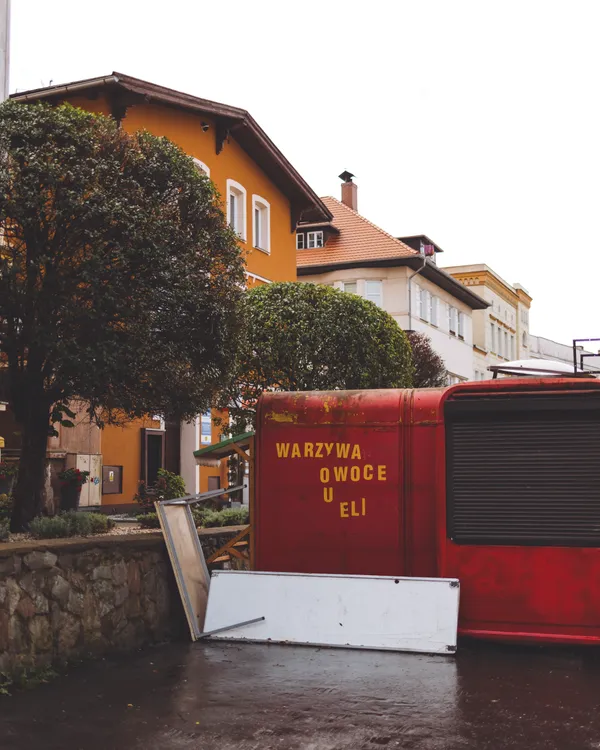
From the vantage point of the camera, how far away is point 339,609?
32.4 ft

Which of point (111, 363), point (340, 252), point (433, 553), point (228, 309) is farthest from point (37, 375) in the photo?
point (340, 252)

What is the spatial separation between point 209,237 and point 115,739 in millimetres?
6256

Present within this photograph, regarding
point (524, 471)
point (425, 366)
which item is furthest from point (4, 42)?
point (425, 366)

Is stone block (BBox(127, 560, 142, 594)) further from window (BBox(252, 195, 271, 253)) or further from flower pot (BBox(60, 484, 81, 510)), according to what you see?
window (BBox(252, 195, 271, 253))

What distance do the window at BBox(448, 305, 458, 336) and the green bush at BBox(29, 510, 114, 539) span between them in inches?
1639

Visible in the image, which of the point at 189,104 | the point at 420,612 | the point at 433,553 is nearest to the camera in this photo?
the point at 420,612

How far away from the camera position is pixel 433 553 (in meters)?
10.5

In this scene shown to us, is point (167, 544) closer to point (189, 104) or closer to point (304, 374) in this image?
point (304, 374)

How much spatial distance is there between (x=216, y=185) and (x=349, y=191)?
31763mm

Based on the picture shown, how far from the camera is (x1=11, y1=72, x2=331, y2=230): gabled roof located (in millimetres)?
22094

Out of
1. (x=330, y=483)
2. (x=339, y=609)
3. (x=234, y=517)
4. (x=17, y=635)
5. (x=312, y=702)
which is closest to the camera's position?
(x=312, y=702)

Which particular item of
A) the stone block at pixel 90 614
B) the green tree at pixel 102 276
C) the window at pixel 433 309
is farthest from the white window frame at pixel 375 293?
the stone block at pixel 90 614

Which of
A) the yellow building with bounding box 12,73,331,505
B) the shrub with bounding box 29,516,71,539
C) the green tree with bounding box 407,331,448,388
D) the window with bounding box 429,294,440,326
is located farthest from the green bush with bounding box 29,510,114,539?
the window with bounding box 429,294,440,326

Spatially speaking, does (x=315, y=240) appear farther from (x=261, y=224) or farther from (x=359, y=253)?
(x=261, y=224)
